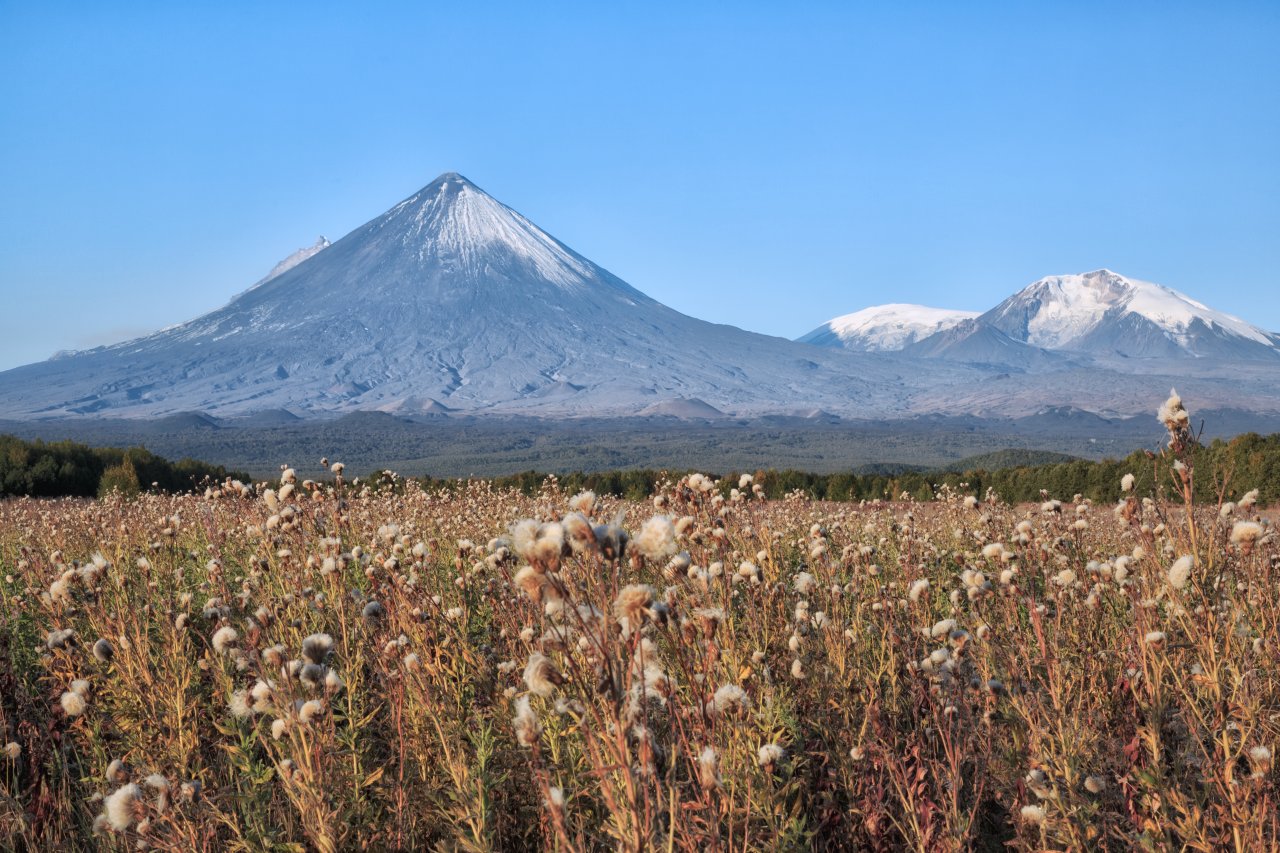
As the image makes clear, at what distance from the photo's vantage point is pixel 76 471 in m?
25.4

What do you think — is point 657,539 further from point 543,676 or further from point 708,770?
point 708,770

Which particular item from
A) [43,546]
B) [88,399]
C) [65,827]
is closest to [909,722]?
[65,827]

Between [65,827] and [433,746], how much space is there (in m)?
1.33

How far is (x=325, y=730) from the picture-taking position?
308 centimetres

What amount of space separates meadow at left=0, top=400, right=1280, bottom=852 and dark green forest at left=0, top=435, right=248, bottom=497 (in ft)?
66.8

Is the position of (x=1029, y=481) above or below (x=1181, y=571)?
below

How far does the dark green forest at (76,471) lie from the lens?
23422 millimetres

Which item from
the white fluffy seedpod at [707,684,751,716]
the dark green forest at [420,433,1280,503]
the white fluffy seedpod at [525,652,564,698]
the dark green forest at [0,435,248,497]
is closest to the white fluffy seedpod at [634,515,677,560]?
the white fluffy seedpod at [525,652,564,698]

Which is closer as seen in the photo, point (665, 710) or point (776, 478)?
point (665, 710)

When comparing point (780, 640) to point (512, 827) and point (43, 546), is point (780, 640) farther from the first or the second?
point (43, 546)

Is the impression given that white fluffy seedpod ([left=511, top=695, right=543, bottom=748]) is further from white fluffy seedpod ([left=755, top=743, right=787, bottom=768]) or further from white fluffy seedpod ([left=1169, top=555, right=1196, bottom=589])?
white fluffy seedpod ([left=1169, top=555, right=1196, bottom=589])

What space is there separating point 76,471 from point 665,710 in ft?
90.1

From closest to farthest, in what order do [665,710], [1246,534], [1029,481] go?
[1246,534] < [665,710] < [1029,481]

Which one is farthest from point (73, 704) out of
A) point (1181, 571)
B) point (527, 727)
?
point (1181, 571)
